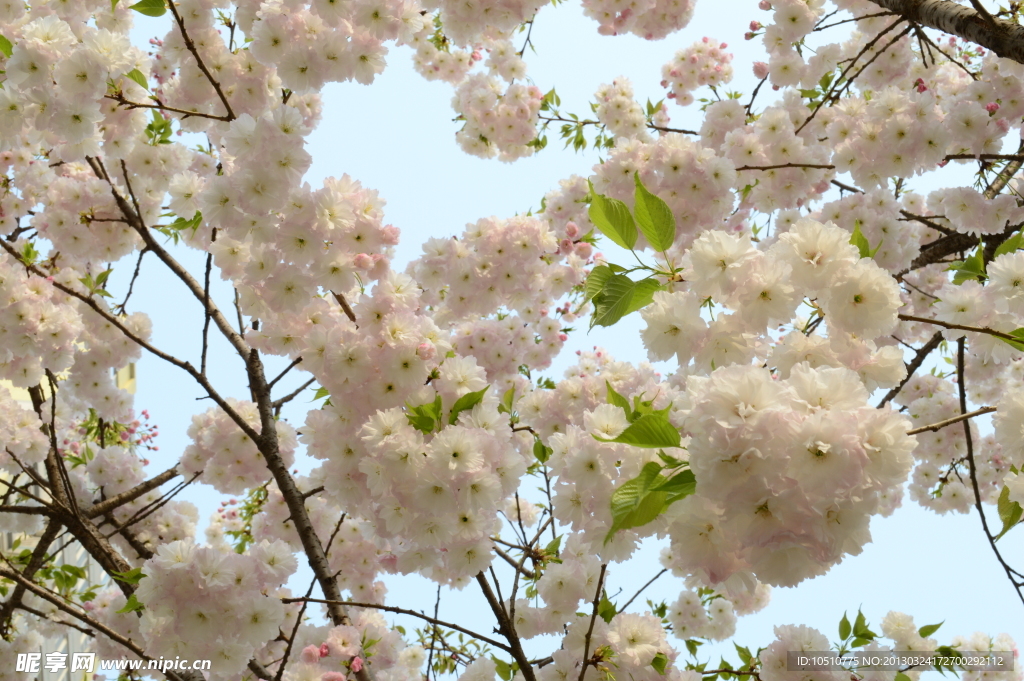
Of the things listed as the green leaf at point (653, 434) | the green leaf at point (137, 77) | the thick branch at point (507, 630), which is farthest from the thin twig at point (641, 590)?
the green leaf at point (137, 77)

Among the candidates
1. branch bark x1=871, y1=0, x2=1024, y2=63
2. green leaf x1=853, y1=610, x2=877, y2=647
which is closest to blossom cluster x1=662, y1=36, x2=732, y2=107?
branch bark x1=871, y1=0, x2=1024, y2=63

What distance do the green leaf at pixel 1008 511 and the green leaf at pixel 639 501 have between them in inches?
31.2

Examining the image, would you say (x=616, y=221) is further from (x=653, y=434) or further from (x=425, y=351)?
(x=425, y=351)

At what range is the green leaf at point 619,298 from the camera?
1.29 m

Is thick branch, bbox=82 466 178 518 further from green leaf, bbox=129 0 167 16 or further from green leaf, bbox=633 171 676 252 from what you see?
green leaf, bbox=633 171 676 252

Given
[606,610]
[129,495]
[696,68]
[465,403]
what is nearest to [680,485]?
[465,403]

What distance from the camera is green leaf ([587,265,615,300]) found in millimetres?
1318

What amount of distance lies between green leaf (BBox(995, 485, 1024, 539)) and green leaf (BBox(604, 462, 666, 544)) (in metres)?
0.79

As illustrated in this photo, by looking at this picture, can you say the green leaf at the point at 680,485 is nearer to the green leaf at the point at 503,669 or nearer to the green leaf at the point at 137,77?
the green leaf at the point at 503,669

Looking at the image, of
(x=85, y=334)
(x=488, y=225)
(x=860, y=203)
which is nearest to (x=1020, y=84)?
(x=860, y=203)

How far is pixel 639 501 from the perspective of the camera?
1.00m

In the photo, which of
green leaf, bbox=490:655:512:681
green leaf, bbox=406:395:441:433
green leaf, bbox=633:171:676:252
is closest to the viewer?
green leaf, bbox=633:171:676:252

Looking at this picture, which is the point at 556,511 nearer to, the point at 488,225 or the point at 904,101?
the point at 488,225

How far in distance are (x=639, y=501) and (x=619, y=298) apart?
1.49 ft
